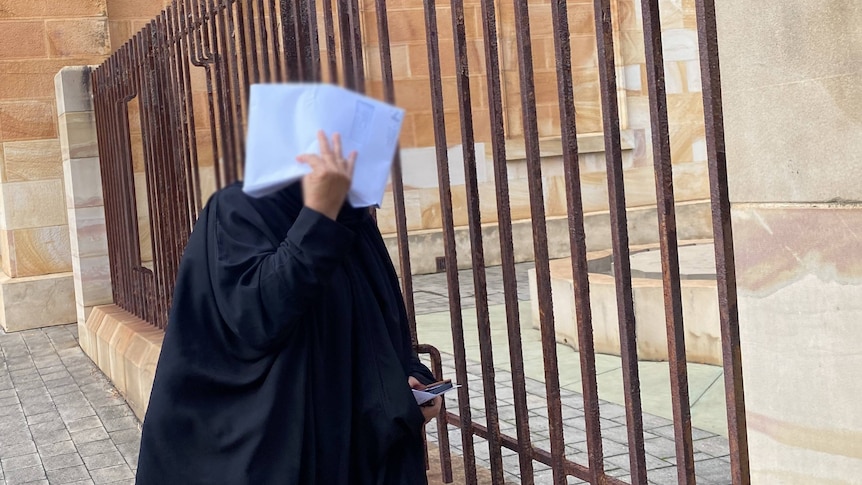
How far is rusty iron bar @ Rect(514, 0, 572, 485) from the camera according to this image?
289cm

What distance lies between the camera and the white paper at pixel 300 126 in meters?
1.72

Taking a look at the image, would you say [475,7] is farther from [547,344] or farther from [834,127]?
[834,127]

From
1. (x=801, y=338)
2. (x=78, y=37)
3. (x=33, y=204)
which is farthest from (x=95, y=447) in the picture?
(x=78, y=37)

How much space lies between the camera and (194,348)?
2053mm

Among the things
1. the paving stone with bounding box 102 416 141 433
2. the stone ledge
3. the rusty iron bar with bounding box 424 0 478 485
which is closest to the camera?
the rusty iron bar with bounding box 424 0 478 485

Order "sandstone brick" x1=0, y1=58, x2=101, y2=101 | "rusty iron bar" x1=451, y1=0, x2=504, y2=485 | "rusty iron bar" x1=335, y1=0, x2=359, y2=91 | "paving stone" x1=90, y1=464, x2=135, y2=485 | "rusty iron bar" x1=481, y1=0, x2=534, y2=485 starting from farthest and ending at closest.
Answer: "sandstone brick" x1=0, y1=58, x2=101, y2=101 → "paving stone" x1=90, y1=464, x2=135, y2=485 → "rusty iron bar" x1=335, y1=0, x2=359, y2=91 → "rusty iron bar" x1=451, y1=0, x2=504, y2=485 → "rusty iron bar" x1=481, y1=0, x2=534, y2=485

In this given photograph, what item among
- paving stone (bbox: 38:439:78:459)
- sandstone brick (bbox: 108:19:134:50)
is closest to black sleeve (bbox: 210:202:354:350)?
paving stone (bbox: 38:439:78:459)

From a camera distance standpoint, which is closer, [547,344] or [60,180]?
[547,344]

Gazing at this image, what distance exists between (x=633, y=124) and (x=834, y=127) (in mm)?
12329

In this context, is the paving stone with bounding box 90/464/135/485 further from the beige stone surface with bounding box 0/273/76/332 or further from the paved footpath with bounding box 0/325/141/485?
the beige stone surface with bounding box 0/273/76/332

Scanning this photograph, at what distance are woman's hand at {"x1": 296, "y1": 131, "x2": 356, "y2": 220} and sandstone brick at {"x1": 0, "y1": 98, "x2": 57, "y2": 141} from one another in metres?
9.77

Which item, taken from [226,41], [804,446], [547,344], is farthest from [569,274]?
[804,446]

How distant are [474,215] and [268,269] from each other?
4.61 ft

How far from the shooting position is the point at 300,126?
68.3 inches
